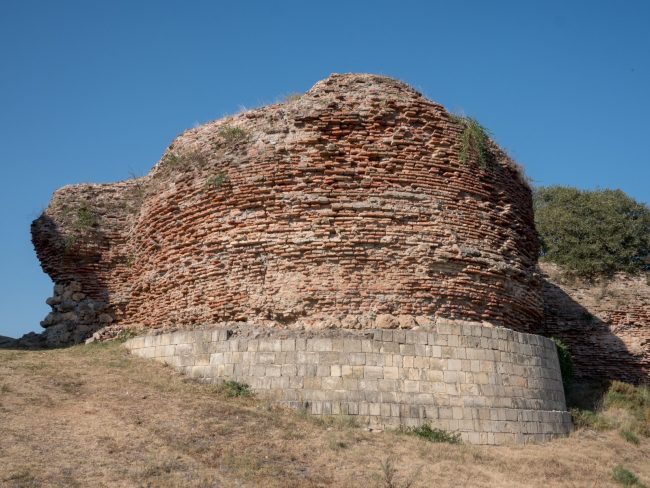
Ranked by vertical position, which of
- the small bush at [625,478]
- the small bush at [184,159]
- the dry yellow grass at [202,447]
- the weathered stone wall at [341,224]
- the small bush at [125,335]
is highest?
the small bush at [184,159]

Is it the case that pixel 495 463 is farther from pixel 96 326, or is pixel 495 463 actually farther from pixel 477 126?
pixel 96 326

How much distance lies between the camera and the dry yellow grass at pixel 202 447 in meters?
7.77

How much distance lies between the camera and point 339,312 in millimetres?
11203

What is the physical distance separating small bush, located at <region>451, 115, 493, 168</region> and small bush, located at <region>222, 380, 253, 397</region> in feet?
19.0

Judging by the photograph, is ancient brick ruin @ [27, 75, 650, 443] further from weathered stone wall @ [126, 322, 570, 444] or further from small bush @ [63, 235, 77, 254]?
small bush @ [63, 235, 77, 254]

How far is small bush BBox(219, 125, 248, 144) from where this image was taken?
12961 millimetres

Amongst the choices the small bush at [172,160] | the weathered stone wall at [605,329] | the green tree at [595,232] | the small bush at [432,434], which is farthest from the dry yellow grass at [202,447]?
the green tree at [595,232]

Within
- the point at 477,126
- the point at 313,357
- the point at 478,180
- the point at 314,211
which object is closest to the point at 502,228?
the point at 478,180

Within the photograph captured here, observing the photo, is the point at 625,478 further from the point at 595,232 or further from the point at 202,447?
the point at 595,232

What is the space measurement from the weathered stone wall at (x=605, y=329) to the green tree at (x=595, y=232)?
2.05 metres

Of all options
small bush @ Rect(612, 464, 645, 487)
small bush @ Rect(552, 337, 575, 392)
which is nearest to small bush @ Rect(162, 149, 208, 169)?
small bush @ Rect(552, 337, 575, 392)

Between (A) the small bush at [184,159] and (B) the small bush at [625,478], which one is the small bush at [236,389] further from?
(B) the small bush at [625,478]

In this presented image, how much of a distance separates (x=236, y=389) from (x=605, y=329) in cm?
1106

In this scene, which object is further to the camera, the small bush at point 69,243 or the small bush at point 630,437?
the small bush at point 69,243
